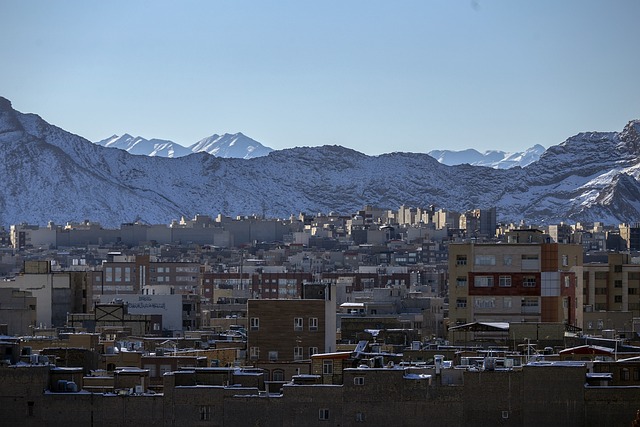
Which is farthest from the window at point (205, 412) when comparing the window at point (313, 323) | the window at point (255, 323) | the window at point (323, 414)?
the window at point (255, 323)

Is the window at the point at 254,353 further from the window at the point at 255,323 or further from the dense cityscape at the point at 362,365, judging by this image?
the window at the point at 255,323

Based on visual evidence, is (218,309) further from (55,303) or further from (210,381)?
(210,381)

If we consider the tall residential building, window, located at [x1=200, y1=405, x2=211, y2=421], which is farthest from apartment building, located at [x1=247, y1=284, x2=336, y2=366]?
the tall residential building

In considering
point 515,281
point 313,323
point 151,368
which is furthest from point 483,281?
point 151,368

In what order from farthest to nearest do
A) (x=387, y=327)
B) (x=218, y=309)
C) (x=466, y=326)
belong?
1. (x=218, y=309)
2. (x=387, y=327)
3. (x=466, y=326)

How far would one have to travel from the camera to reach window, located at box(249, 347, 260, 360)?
254ft

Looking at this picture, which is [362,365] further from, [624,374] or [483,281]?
[483,281]

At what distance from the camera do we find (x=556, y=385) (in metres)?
64.8

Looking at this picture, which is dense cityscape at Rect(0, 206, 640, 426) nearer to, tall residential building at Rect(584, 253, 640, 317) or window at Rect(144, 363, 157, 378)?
window at Rect(144, 363, 157, 378)

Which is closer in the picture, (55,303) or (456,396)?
(456,396)

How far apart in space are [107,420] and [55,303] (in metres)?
58.7

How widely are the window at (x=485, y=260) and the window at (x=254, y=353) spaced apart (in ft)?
71.9

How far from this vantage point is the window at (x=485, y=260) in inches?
3844

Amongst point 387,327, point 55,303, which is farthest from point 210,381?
point 55,303
